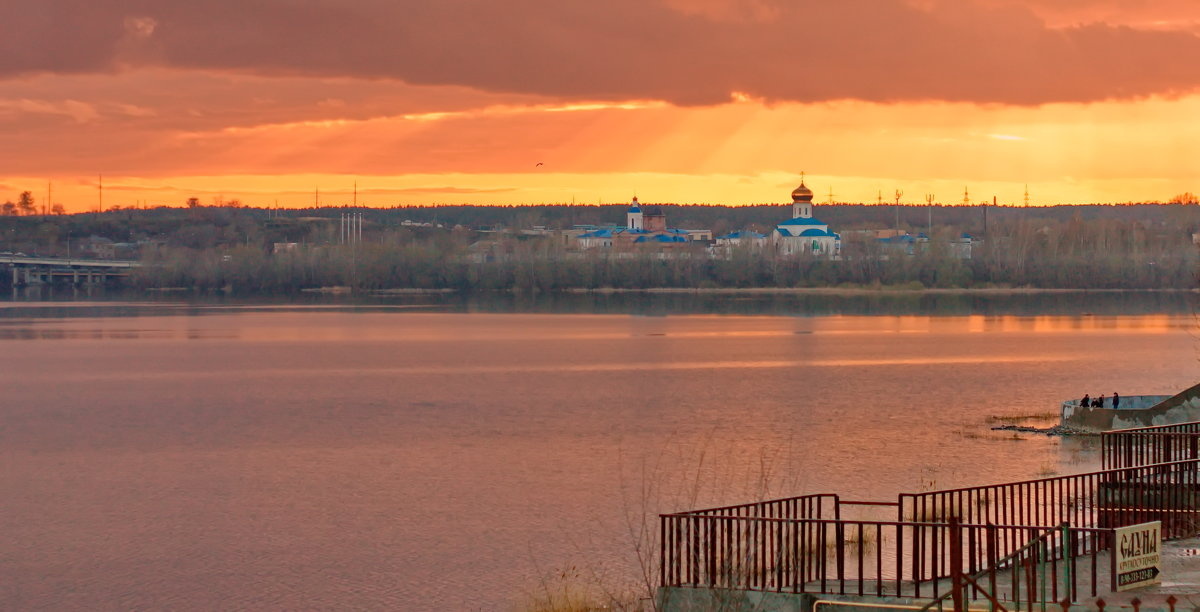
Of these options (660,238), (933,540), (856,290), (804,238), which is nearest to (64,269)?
(660,238)

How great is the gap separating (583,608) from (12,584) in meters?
6.84

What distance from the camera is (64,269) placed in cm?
17825

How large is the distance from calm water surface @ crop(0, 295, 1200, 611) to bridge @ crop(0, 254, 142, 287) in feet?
383

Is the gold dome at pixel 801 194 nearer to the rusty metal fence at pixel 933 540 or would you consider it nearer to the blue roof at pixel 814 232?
the blue roof at pixel 814 232

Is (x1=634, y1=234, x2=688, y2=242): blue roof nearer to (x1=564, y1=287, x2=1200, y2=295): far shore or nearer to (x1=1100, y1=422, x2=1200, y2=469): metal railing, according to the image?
(x1=564, y1=287, x2=1200, y2=295): far shore

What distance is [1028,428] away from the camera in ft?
95.2

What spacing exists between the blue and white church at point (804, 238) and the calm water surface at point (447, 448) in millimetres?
96602

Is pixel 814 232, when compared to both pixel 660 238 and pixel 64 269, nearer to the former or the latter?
pixel 660 238

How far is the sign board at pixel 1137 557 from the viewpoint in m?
10.6

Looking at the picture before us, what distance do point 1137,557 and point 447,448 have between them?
18.1m

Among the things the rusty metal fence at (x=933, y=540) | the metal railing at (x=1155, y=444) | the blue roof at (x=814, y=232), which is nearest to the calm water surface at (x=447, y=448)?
the rusty metal fence at (x=933, y=540)

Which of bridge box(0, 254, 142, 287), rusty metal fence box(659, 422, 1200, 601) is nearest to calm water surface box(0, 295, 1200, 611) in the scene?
rusty metal fence box(659, 422, 1200, 601)

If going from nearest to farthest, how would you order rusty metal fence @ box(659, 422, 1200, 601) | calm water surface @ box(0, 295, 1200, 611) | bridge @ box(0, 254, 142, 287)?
1. rusty metal fence @ box(659, 422, 1200, 601)
2. calm water surface @ box(0, 295, 1200, 611)
3. bridge @ box(0, 254, 142, 287)

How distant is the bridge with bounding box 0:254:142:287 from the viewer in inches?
6890
